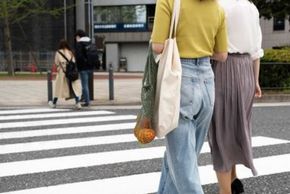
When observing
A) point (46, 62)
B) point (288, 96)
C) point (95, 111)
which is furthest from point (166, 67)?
point (46, 62)

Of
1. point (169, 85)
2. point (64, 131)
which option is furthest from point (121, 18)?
point (169, 85)

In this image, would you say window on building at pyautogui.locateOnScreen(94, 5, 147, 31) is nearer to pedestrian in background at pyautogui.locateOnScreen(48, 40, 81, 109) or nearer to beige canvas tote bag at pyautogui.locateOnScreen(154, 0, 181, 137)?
pedestrian in background at pyautogui.locateOnScreen(48, 40, 81, 109)

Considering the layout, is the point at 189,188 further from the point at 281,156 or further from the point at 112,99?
the point at 112,99

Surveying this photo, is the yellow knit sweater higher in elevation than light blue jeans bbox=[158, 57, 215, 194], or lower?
higher

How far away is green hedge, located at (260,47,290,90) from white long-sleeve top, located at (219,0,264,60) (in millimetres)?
11333

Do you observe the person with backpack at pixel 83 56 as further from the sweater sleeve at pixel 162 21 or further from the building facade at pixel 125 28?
the building facade at pixel 125 28

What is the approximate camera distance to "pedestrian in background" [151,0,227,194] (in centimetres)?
294

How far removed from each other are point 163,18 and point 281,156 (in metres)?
3.73

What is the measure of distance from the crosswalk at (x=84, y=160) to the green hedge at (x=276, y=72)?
7.03m

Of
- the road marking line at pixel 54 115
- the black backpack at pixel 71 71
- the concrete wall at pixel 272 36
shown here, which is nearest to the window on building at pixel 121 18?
the concrete wall at pixel 272 36

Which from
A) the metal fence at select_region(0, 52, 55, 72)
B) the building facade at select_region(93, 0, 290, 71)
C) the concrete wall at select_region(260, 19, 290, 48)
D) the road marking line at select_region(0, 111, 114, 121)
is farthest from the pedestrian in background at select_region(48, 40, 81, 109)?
the building facade at select_region(93, 0, 290, 71)

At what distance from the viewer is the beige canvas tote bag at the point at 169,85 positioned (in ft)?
9.43

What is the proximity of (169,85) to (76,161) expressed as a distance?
3266mm

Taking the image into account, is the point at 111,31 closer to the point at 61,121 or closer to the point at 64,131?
the point at 61,121
